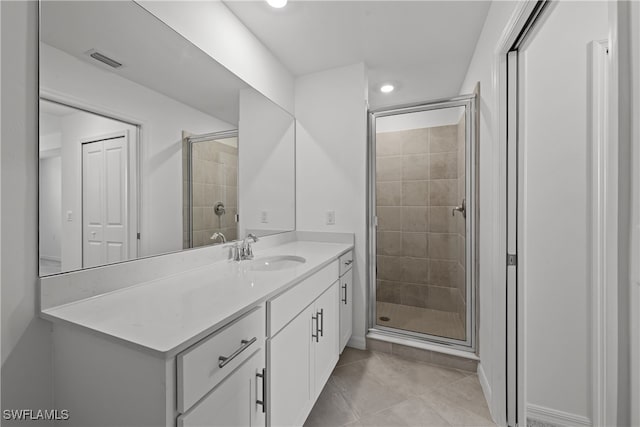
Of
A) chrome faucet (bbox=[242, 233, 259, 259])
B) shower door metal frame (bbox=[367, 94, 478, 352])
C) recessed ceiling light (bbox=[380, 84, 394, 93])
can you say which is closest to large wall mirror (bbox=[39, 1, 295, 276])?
chrome faucet (bbox=[242, 233, 259, 259])

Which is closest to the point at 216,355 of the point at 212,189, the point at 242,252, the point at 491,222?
the point at 242,252

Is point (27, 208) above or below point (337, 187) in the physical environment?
below

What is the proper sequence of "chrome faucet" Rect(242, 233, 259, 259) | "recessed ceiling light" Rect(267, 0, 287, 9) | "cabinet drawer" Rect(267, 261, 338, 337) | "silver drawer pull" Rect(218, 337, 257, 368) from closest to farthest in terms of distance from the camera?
"silver drawer pull" Rect(218, 337, 257, 368) < "cabinet drawer" Rect(267, 261, 338, 337) < "recessed ceiling light" Rect(267, 0, 287, 9) < "chrome faucet" Rect(242, 233, 259, 259)

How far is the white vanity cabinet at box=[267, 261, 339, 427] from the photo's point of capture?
41.8 inches

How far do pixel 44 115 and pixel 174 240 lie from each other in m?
0.67

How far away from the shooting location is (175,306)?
0.89m

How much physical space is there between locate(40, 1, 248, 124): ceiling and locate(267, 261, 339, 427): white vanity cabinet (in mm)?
1142

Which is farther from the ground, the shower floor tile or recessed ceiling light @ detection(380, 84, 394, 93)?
recessed ceiling light @ detection(380, 84, 394, 93)

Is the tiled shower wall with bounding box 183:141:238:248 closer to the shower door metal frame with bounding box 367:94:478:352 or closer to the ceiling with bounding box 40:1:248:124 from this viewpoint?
the ceiling with bounding box 40:1:248:124

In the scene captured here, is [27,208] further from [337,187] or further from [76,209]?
[337,187]

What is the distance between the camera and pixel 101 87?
1033 mm

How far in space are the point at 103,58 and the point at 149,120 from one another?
10.2 inches

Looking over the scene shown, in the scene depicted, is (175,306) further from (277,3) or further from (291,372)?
(277,3)

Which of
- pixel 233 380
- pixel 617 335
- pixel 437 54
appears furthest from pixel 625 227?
pixel 437 54
